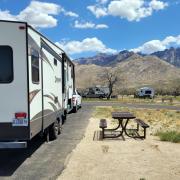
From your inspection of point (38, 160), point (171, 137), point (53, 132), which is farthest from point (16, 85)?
point (171, 137)

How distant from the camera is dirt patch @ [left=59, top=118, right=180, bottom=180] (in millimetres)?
9062

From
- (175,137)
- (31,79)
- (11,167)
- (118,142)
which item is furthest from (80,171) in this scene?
(175,137)

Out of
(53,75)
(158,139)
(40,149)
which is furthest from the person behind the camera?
(158,139)

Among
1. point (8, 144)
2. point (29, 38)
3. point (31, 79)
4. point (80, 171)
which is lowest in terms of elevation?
point (80, 171)

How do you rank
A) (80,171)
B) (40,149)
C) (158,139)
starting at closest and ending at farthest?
(80,171), (40,149), (158,139)

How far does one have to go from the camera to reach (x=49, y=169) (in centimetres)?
964

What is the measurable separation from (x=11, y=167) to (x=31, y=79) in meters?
2.14

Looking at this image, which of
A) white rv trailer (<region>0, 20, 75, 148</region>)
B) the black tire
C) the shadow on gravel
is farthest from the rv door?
the black tire

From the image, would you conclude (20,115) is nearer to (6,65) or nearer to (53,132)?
(6,65)

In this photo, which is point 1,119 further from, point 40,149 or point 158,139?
point 158,139

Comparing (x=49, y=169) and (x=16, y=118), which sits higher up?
(x=16, y=118)

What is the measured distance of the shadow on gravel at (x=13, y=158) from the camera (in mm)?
9586

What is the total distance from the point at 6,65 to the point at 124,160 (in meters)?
3.83

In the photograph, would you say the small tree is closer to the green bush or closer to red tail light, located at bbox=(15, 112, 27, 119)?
the green bush
